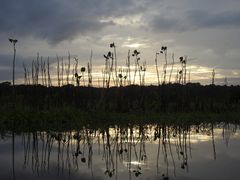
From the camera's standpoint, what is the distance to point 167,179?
14.6 ft

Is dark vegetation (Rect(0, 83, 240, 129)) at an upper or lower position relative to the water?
upper

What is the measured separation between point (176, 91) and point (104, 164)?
12.1m

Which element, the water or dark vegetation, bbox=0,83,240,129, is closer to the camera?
the water

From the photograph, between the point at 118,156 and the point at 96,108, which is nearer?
the point at 118,156

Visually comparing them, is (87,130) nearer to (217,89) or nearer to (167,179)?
(167,179)

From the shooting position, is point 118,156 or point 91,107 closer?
point 118,156

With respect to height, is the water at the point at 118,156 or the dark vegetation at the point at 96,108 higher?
the dark vegetation at the point at 96,108

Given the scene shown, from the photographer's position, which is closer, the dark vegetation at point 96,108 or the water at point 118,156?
the water at point 118,156

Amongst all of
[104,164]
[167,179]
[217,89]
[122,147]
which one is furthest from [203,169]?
[217,89]

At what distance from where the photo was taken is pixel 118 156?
6258mm

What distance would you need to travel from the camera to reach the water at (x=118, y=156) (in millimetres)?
4828

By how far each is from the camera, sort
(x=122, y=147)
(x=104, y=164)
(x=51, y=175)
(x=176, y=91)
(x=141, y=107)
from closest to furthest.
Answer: (x=51, y=175) < (x=104, y=164) < (x=122, y=147) < (x=141, y=107) < (x=176, y=91)

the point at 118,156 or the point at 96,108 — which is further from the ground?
the point at 96,108

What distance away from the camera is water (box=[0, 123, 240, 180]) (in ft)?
15.8
